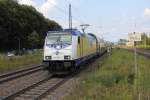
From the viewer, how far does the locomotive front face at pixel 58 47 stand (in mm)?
22719

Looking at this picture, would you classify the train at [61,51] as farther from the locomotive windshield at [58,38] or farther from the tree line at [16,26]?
the tree line at [16,26]

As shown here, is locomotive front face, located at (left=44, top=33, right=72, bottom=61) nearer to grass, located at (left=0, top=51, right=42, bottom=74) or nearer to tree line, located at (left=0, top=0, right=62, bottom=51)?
grass, located at (left=0, top=51, right=42, bottom=74)

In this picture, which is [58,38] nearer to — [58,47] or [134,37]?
[58,47]

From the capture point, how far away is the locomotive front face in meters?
22.7

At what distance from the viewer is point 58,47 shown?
75.3 feet

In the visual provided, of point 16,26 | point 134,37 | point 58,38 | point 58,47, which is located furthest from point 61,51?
point 16,26

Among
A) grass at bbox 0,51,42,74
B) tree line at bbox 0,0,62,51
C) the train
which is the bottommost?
grass at bbox 0,51,42,74

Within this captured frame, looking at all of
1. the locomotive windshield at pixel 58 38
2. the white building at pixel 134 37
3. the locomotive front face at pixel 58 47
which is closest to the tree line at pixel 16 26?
the locomotive windshield at pixel 58 38

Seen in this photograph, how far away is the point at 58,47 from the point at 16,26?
6092 cm

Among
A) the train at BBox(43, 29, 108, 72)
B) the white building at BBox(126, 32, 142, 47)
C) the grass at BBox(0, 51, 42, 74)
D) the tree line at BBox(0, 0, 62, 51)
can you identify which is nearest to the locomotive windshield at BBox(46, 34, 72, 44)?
the train at BBox(43, 29, 108, 72)

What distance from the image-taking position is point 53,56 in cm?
2278

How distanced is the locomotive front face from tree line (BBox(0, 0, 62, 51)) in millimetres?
51154

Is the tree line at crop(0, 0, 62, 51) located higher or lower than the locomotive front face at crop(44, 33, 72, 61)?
higher

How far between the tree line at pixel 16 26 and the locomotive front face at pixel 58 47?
168 ft
